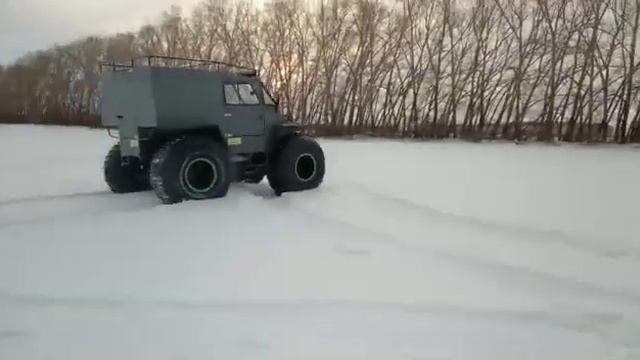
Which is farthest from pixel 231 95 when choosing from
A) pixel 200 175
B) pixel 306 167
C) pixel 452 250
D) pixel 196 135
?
pixel 452 250

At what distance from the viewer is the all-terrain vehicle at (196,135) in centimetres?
645

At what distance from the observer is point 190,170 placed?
21.2ft

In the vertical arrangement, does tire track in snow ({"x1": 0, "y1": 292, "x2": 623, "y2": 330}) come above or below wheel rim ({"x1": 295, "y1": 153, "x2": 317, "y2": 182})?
below

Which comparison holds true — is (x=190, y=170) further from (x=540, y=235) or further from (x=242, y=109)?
(x=540, y=235)

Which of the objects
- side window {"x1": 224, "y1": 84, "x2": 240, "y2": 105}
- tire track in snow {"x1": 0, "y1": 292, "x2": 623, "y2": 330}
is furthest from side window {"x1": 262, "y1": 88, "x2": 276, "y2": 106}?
tire track in snow {"x1": 0, "y1": 292, "x2": 623, "y2": 330}

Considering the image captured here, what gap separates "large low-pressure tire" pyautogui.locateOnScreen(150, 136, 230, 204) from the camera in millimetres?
6219

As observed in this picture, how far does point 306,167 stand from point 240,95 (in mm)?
1312

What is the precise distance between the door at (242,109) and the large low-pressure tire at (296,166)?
436 mm

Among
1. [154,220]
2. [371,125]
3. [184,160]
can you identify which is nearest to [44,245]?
[154,220]

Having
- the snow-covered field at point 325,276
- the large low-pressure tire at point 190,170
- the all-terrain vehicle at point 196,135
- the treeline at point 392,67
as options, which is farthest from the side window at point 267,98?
the treeline at point 392,67

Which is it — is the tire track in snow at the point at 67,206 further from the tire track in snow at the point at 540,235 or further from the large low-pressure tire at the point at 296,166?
the tire track in snow at the point at 540,235

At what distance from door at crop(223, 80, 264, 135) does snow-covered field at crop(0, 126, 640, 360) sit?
839 mm

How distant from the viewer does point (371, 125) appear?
95.6 ft

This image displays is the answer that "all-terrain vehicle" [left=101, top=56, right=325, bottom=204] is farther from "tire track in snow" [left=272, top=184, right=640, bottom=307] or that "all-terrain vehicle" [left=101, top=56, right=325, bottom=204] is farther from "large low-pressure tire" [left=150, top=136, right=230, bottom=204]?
"tire track in snow" [left=272, top=184, right=640, bottom=307]
